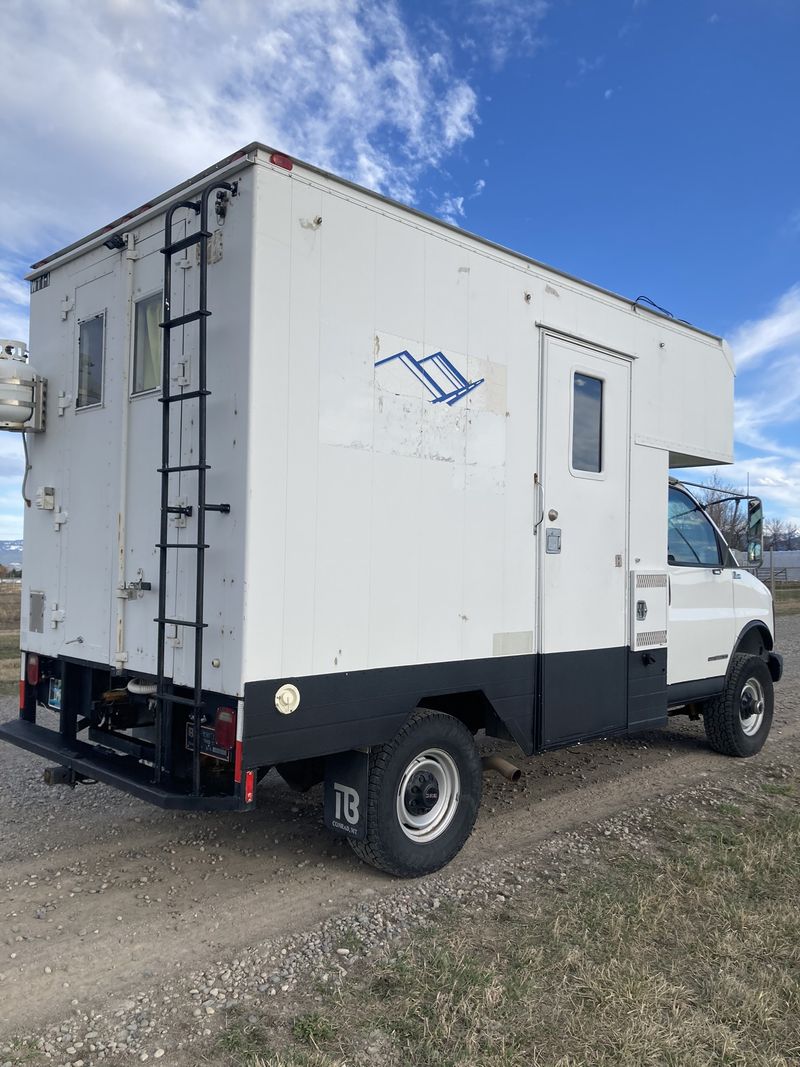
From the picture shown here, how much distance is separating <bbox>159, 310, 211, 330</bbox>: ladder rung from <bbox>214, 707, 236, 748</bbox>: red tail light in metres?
1.77

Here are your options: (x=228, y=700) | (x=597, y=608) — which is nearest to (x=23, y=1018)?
(x=228, y=700)

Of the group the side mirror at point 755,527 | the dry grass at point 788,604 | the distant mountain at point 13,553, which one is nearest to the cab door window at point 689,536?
the side mirror at point 755,527

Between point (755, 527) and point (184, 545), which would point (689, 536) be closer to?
point (755, 527)

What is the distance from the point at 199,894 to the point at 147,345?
9.21 feet

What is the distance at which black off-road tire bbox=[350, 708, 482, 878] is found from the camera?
4.04 meters

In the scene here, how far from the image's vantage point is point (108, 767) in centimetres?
414

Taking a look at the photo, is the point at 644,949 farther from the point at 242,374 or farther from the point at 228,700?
the point at 242,374

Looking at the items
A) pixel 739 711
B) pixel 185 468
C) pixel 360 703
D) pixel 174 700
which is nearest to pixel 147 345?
pixel 185 468

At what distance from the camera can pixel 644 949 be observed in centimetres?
342

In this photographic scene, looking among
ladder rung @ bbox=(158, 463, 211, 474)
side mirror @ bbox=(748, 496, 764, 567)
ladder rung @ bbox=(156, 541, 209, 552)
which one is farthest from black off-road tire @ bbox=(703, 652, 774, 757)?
ladder rung @ bbox=(158, 463, 211, 474)

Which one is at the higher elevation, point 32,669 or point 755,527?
point 755,527

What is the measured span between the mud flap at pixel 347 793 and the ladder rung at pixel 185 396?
186cm

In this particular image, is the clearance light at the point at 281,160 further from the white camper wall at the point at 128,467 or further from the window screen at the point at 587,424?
the window screen at the point at 587,424

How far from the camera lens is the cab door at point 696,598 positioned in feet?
20.1
